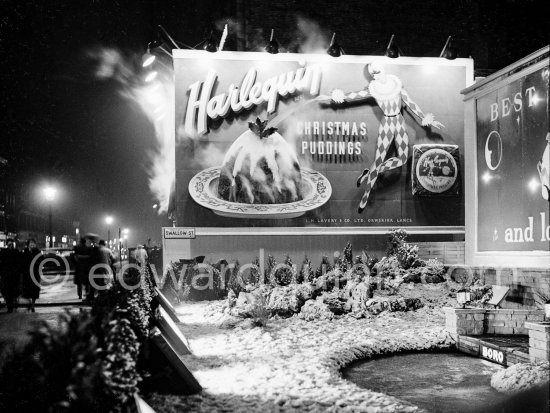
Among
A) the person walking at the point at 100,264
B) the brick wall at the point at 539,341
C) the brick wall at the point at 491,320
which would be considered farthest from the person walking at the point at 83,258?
the brick wall at the point at 539,341

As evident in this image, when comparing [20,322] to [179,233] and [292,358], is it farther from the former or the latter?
[292,358]

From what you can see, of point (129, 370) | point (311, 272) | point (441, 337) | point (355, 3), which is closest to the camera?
point (129, 370)

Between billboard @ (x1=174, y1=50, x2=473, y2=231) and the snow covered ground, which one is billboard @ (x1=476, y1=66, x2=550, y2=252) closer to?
the snow covered ground

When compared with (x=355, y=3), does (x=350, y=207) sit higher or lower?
lower

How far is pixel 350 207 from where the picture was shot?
783 inches

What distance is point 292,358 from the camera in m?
7.70

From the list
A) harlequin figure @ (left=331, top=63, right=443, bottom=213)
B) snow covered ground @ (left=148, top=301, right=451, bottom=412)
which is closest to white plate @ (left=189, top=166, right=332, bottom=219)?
harlequin figure @ (left=331, top=63, right=443, bottom=213)

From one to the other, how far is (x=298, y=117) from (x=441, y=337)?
41.4 feet

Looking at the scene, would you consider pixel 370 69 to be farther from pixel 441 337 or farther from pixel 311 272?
pixel 441 337

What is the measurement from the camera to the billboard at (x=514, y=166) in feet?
28.1

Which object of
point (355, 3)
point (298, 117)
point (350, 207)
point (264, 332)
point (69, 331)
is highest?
point (355, 3)

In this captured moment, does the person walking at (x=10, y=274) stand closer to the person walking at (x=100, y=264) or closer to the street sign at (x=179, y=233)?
the person walking at (x=100, y=264)

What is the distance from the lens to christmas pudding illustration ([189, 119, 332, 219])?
19219 mm

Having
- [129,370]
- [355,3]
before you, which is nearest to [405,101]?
[355,3]
